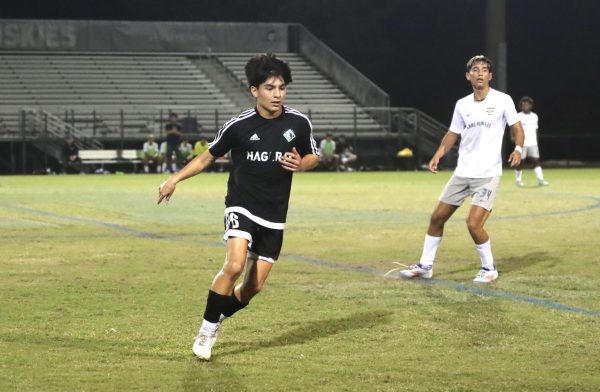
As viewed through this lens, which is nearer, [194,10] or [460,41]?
[460,41]

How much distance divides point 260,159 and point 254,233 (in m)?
0.49

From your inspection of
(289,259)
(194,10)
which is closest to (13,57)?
(194,10)

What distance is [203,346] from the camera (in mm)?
7242

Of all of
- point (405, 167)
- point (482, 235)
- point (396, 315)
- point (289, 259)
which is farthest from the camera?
point (405, 167)

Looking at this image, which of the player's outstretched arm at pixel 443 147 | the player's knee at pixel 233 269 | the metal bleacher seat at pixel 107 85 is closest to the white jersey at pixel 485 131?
the player's outstretched arm at pixel 443 147

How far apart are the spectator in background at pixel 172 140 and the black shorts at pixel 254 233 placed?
104 feet

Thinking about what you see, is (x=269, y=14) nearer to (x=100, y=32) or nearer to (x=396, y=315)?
(x=100, y=32)

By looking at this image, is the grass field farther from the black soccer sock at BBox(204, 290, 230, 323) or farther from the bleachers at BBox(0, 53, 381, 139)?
the bleachers at BBox(0, 53, 381, 139)

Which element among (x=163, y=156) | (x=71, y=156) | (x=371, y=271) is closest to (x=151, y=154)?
(x=163, y=156)

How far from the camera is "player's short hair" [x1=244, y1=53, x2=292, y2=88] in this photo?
24.2ft

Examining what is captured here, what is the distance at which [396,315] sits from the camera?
29.6ft

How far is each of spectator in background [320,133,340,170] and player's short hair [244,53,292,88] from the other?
33.6 m

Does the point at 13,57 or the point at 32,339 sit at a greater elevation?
the point at 13,57

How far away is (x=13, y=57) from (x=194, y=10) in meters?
9.64
